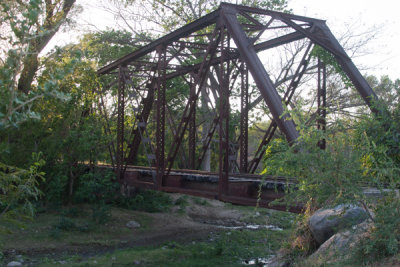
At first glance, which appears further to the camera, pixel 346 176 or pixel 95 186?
pixel 95 186

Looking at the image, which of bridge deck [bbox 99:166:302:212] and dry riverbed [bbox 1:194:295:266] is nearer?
bridge deck [bbox 99:166:302:212]

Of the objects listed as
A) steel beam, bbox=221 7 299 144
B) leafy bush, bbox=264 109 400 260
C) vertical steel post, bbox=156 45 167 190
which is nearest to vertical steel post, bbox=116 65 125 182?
vertical steel post, bbox=156 45 167 190

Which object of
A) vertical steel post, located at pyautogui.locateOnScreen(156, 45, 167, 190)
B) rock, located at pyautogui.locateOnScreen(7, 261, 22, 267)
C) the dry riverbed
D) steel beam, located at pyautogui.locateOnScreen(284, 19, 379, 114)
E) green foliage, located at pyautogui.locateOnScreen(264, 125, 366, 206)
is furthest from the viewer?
vertical steel post, located at pyautogui.locateOnScreen(156, 45, 167, 190)

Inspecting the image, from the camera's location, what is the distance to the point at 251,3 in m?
22.6

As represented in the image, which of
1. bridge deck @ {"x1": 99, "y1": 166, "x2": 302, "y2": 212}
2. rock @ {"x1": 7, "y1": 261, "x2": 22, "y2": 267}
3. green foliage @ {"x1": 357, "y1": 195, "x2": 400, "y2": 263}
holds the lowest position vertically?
rock @ {"x1": 7, "y1": 261, "x2": 22, "y2": 267}

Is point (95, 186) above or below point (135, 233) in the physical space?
above

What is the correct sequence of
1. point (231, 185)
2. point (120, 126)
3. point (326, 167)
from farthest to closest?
1. point (120, 126)
2. point (231, 185)
3. point (326, 167)

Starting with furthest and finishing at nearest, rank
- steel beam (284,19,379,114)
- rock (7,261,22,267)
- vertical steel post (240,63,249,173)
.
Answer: vertical steel post (240,63,249,173) < rock (7,261,22,267) < steel beam (284,19,379,114)

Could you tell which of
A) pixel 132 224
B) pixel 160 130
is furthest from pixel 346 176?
pixel 132 224

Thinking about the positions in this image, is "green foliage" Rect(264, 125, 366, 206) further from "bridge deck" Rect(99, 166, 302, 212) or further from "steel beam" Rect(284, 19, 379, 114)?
"steel beam" Rect(284, 19, 379, 114)

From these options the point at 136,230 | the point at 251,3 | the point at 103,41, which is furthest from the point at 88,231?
the point at 251,3

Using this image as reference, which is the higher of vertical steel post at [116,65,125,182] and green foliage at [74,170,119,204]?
vertical steel post at [116,65,125,182]

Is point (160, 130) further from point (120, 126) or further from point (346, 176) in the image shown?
point (346, 176)

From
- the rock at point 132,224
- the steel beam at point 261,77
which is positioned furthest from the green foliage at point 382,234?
the rock at point 132,224
